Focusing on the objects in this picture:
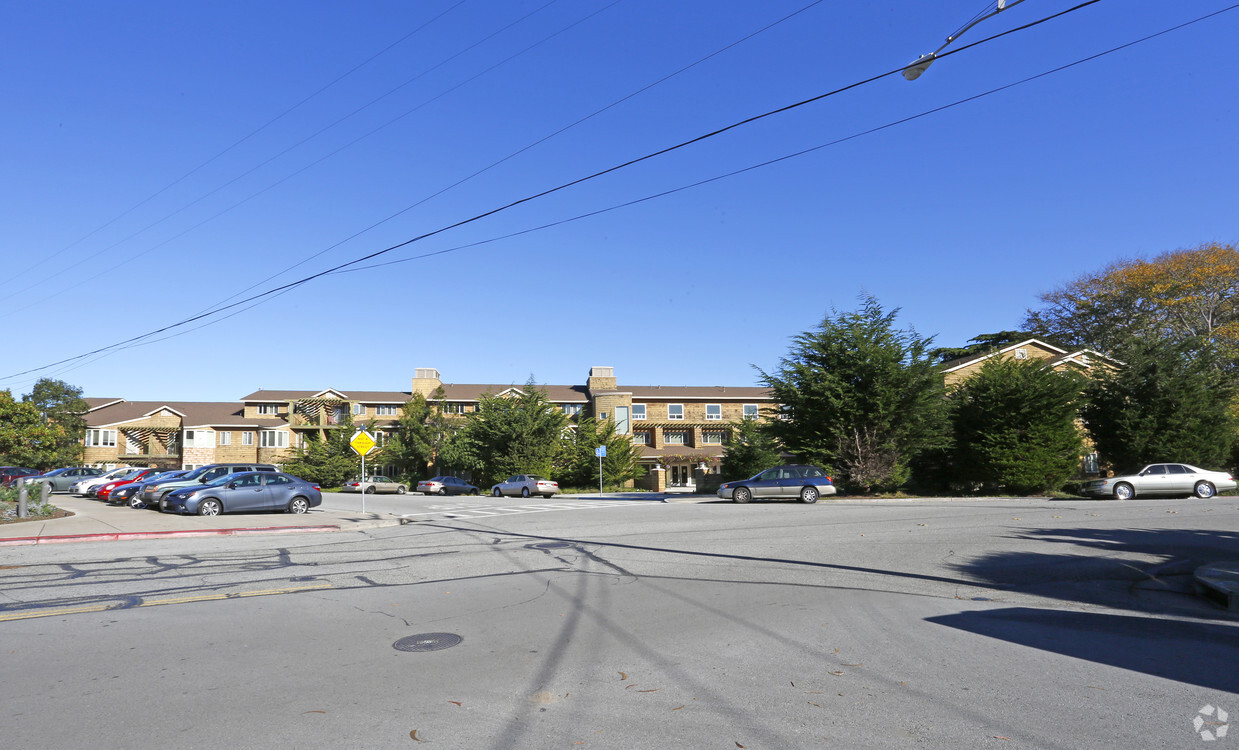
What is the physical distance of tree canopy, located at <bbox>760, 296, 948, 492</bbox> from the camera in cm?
2997

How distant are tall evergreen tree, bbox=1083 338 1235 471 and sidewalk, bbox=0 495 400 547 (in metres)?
31.2

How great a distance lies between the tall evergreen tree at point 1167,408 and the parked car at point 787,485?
14.4 m

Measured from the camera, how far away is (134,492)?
2662cm

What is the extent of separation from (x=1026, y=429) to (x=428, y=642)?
96.4 ft

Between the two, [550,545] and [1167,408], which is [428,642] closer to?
[550,545]

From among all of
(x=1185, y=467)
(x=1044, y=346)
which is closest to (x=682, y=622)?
(x=1185, y=467)

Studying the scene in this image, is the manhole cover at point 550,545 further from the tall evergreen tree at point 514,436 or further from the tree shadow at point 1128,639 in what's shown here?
the tall evergreen tree at point 514,436

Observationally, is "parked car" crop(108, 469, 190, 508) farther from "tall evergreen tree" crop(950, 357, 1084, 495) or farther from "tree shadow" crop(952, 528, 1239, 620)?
"tall evergreen tree" crop(950, 357, 1084, 495)

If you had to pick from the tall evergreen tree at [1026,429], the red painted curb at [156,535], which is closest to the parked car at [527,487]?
the tall evergreen tree at [1026,429]

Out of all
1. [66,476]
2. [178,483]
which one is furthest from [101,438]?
[178,483]

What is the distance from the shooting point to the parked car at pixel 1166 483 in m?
26.9

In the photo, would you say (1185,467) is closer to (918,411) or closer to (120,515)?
(918,411)

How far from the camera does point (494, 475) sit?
5144cm

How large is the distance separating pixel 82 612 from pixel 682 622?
274 inches
